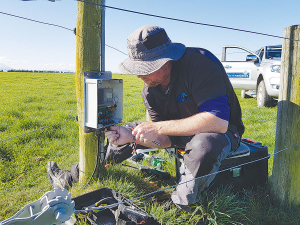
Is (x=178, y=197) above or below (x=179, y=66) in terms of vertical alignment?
below

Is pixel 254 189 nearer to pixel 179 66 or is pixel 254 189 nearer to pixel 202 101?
pixel 202 101

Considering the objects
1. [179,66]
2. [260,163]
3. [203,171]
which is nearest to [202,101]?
[179,66]

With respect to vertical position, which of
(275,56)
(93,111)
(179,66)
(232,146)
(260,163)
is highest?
(275,56)

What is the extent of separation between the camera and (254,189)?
2.64 meters

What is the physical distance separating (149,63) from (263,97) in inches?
226

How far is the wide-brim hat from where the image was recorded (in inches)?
80.0

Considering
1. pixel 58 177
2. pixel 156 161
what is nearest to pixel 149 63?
pixel 156 161

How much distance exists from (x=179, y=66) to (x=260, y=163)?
4.27 ft

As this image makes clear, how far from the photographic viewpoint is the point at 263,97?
6.91 m

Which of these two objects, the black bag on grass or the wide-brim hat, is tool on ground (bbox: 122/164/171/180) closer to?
the black bag on grass

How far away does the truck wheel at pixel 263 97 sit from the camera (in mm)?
6864

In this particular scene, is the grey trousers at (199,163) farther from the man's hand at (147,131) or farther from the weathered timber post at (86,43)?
the weathered timber post at (86,43)

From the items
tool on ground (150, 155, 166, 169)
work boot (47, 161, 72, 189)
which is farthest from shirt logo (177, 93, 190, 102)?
work boot (47, 161, 72, 189)

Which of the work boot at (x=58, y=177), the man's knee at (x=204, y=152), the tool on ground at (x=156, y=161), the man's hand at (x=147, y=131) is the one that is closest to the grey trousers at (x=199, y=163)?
the man's knee at (x=204, y=152)
